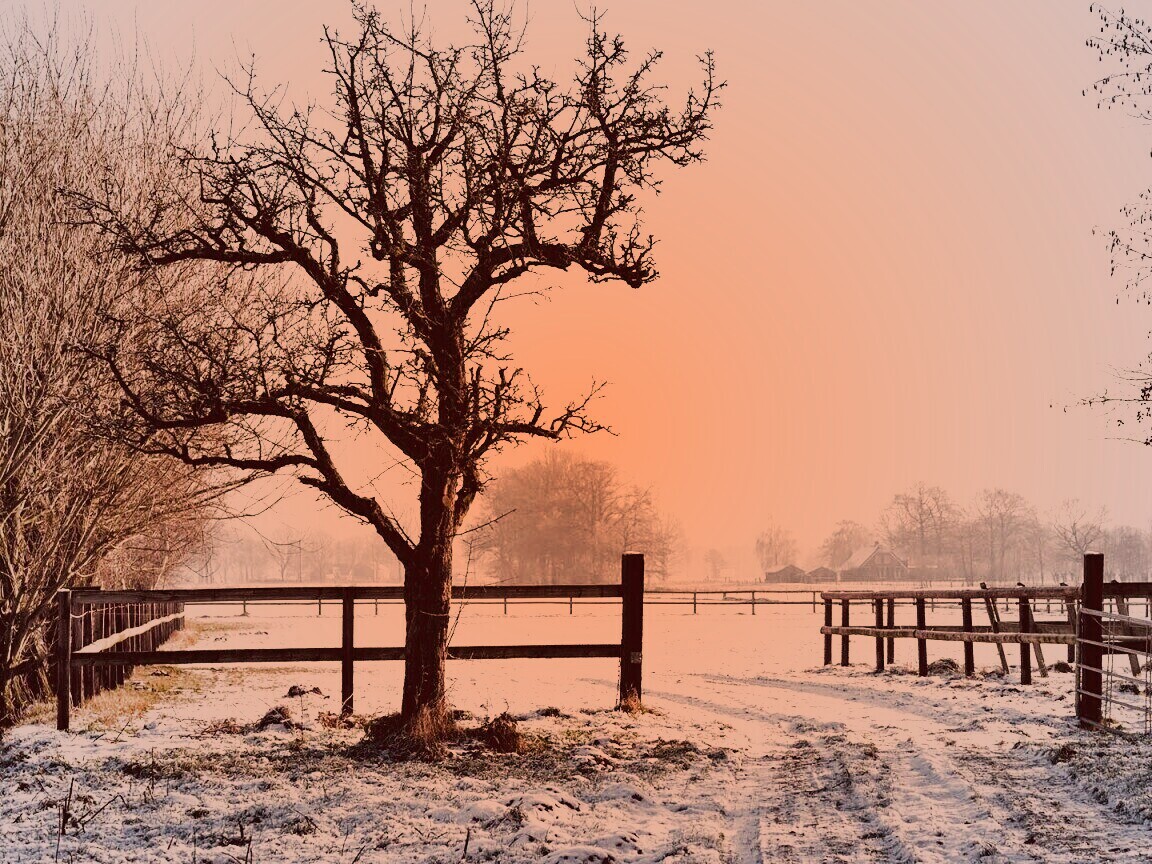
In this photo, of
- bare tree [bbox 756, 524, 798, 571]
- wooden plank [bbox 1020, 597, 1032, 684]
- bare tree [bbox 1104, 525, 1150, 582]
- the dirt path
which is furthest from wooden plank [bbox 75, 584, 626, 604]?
bare tree [bbox 756, 524, 798, 571]

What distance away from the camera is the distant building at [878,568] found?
116 meters

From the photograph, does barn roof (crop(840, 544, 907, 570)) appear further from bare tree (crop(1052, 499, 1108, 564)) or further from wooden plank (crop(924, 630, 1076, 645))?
wooden plank (crop(924, 630, 1076, 645))

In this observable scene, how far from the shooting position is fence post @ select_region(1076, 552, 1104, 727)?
1071 centimetres

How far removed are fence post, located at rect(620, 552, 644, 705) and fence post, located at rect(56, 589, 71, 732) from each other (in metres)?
6.39

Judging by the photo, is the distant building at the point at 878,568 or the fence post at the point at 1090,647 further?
the distant building at the point at 878,568

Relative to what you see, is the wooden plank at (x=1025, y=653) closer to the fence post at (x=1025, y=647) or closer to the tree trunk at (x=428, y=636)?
the fence post at (x=1025, y=647)

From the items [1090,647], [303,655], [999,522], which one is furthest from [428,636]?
[999,522]

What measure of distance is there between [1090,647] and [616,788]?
5.88 metres

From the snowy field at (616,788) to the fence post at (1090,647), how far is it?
1.14ft

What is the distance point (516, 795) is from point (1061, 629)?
13.9m

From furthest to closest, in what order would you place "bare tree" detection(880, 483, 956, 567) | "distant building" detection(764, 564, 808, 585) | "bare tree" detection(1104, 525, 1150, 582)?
"distant building" detection(764, 564, 808, 585), "bare tree" detection(1104, 525, 1150, 582), "bare tree" detection(880, 483, 956, 567)

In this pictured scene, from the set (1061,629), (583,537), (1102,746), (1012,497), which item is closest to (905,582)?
(1012,497)

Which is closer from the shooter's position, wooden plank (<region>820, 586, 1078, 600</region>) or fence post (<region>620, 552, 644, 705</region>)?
fence post (<region>620, 552, 644, 705</region>)

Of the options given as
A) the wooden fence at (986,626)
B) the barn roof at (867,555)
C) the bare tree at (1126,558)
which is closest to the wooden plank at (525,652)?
the wooden fence at (986,626)
